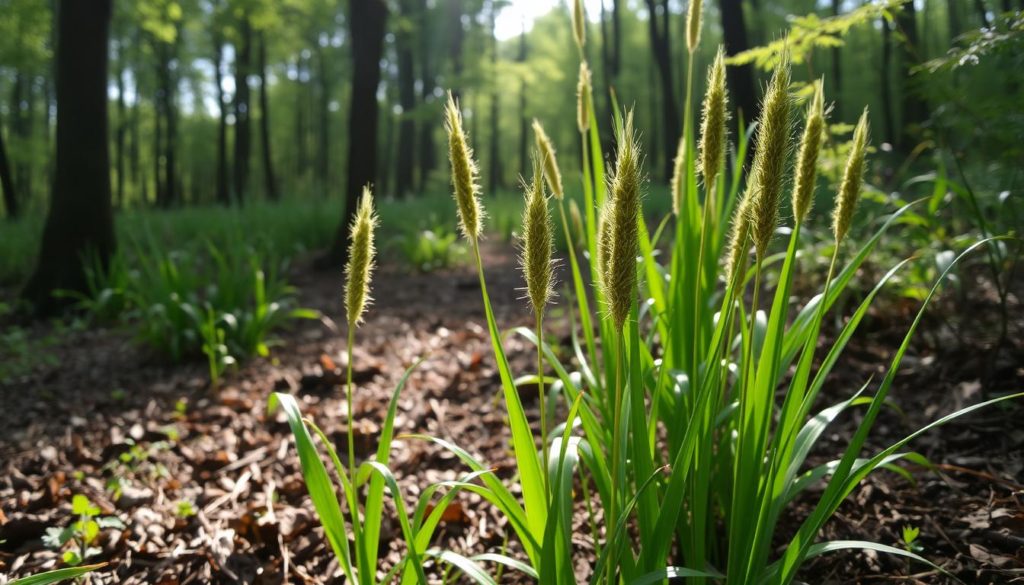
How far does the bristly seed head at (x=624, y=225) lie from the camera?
2.68 ft

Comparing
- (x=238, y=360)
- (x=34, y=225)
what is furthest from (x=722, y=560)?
(x=34, y=225)

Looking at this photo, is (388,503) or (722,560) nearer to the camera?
(722,560)

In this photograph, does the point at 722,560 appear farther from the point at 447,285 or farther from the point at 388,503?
the point at 447,285

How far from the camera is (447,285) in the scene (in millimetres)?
6336

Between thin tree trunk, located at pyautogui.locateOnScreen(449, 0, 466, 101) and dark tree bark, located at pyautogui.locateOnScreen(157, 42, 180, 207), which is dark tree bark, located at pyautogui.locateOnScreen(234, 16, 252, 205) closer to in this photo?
dark tree bark, located at pyautogui.locateOnScreen(157, 42, 180, 207)

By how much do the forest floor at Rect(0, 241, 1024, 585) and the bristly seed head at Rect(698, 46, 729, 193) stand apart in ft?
3.60

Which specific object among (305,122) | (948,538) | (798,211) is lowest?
(948,538)

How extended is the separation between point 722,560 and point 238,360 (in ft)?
10.2

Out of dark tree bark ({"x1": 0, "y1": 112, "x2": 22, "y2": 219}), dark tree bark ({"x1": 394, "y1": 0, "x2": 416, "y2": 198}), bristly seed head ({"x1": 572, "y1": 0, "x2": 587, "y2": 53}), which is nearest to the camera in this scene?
bristly seed head ({"x1": 572, "y1": 0, "x2": 587, "y2": 53})

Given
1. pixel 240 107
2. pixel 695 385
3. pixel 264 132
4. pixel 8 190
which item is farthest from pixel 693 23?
pixel 240 107

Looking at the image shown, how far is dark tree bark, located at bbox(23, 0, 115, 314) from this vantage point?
491cm

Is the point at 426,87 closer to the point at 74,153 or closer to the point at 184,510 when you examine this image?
the point at 74,153

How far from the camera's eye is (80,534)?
1.82 m

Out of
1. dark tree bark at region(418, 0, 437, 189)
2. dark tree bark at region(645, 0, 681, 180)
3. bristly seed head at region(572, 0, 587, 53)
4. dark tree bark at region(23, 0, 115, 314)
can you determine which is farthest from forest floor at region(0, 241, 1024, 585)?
dark tree bark at region(418, 0, 437, 189)
